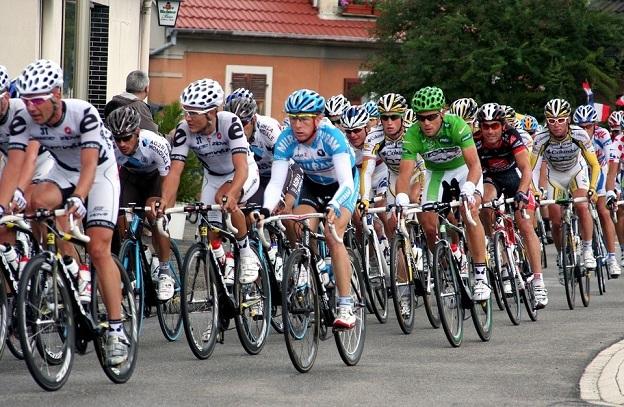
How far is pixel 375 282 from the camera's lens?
1425 cm

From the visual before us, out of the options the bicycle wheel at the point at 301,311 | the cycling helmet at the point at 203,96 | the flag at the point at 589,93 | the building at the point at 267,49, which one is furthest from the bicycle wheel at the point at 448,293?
the building at the point at 267,49

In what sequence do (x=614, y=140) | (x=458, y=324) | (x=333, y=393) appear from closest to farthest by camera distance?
1. (x=333, y=393)
2. (x=458, y=324)
3. (x=614, y=140)

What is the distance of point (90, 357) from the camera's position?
11656mm

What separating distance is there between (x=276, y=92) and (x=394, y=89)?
9.41m

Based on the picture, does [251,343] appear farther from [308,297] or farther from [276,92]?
[276,92]

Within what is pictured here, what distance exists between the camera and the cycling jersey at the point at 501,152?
50.3 ft

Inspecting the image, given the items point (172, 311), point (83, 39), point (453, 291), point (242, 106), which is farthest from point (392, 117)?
point (83, 39)

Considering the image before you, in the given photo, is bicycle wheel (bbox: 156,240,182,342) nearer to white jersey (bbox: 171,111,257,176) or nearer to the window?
white jersey (bbox: 171,111,257,176)

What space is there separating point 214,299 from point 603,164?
31.4 ft

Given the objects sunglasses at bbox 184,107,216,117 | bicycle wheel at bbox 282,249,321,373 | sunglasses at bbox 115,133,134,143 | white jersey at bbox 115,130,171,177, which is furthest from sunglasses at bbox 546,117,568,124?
bicycle wheel at bbox 282,249,321,373

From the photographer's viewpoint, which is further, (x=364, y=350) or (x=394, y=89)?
(x=394, y=89)

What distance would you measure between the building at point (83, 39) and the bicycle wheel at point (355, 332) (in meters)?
9.42

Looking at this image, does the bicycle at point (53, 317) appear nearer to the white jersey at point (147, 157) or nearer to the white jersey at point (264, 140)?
the white jersey at point (147, 157)

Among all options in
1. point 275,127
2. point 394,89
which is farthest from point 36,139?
point 394,89
